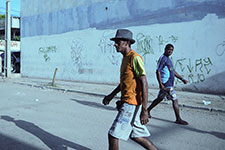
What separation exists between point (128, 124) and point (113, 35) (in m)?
10.5

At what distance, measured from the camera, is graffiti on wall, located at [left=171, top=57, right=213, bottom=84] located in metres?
9.48

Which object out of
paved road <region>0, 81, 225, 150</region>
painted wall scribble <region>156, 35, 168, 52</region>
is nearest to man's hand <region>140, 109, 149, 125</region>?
paved road <region>0, 81, 225, 150</region>

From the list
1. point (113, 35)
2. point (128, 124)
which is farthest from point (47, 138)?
point (113, 35)

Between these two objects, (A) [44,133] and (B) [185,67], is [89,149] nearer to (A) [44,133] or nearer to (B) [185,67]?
(A) [44,133]

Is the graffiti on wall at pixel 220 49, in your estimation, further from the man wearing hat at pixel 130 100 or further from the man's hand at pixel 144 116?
the man's hand at pixel 144 116

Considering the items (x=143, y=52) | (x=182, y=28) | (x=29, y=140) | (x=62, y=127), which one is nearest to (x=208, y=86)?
(x=182, y=28)

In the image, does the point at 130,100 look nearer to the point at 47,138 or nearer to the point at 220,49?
the point at 47,138

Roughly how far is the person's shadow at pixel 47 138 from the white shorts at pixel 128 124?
3.85 feet

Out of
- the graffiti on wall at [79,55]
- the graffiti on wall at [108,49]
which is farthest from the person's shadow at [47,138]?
the graffiti on wall at [79,55]

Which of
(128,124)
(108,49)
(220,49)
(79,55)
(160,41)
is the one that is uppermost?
(160,41)

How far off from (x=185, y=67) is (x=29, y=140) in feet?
25.6

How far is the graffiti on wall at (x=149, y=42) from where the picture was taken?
1059 centimetres

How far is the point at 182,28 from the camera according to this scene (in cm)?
1016

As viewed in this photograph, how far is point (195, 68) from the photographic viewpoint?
9742 millimetres
